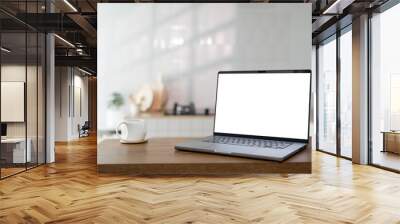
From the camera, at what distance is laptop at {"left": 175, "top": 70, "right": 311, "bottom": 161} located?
368 mm

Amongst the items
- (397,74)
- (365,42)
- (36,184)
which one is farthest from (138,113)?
(365,42)

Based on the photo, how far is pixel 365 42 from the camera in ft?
14.5

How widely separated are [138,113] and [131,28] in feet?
0.35

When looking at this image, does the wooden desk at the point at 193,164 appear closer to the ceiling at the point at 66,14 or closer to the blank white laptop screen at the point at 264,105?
the blank white laptop screen at the point at 264,105

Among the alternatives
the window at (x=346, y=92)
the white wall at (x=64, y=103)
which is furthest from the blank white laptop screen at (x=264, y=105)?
the white wall at (x=64, y=103)

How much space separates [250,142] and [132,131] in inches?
6.5

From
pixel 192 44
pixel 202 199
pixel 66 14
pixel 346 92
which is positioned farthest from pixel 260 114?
pixel 346 92

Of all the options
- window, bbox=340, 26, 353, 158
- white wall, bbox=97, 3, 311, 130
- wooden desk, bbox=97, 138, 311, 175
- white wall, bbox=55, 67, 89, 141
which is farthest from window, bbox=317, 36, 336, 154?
white wall, bbox=55, 67, 89, 141

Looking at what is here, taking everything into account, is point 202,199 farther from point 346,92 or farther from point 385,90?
point 346,92

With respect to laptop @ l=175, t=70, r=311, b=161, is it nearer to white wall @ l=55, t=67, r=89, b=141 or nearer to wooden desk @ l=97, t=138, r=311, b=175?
wooden desk @ l=97, t=138, r=311, b=175

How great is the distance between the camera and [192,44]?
0.48 metres

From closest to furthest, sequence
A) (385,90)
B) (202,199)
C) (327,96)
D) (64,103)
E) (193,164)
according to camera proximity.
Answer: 1. (193,164)
2. (202,199)
3. (385,90)
4. (327,96)
5. (64,103)

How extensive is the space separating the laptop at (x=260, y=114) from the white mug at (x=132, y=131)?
90mm

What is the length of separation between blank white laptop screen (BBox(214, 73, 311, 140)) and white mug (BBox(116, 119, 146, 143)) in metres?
0.11
